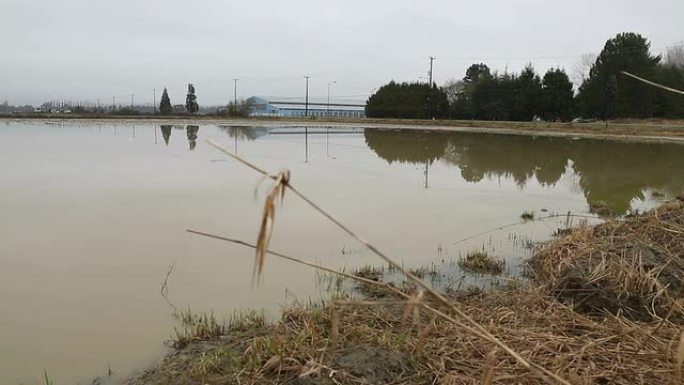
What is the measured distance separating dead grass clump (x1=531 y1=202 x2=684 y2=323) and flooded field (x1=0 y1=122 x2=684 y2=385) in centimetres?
82

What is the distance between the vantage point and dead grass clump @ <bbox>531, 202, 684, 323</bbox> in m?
3.55

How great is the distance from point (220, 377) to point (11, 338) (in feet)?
6.32

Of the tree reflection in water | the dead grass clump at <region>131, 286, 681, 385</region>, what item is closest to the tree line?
the tree reflection in water

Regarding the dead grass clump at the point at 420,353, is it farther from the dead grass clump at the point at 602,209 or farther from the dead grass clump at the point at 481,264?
the dead grass clump at the point at 602,209

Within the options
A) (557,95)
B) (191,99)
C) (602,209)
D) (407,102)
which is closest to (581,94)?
(557,95)

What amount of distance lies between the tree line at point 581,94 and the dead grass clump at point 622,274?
32181 millimetres

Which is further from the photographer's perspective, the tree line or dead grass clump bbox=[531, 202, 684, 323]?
the tree line

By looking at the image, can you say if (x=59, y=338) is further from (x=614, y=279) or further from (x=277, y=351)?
(x=614, y=279)

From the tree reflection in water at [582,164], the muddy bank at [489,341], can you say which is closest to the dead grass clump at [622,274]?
the muddy bank at [489,341]

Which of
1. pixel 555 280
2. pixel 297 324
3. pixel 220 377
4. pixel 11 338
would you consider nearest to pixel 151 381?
pixel 220 377

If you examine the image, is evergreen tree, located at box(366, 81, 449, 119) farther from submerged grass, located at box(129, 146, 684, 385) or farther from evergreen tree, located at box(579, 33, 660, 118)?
submerged grass, located at box(129, 146, 684, 385)

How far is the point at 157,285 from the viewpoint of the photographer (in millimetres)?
4605

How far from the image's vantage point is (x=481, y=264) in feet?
17.3

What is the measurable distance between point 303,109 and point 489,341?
84873mm
